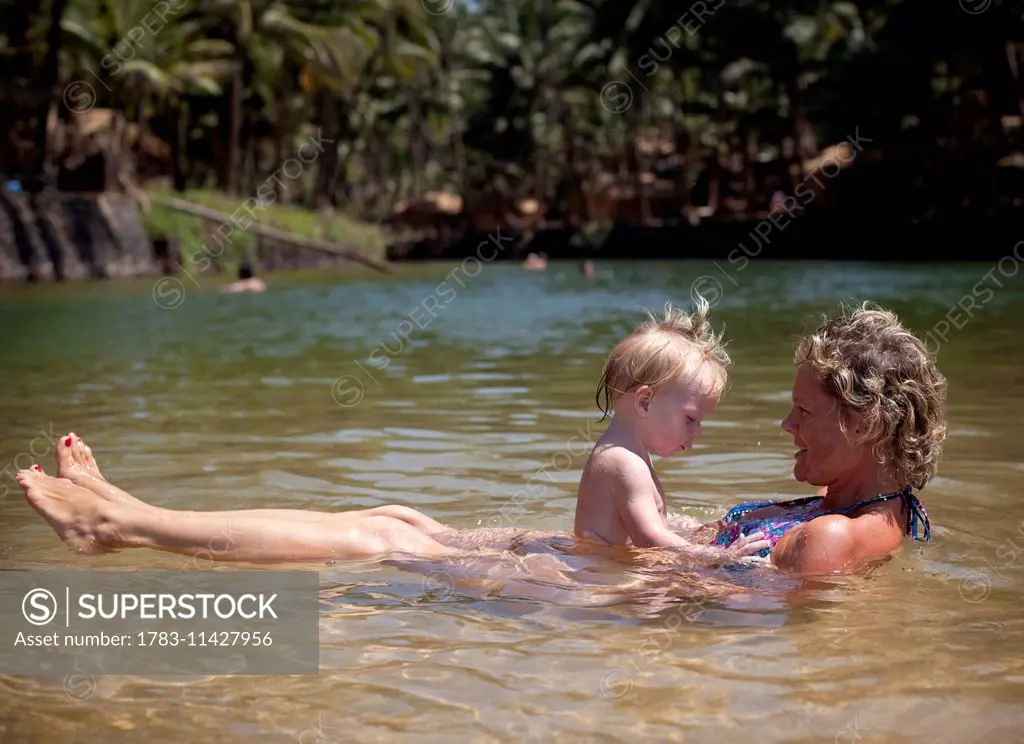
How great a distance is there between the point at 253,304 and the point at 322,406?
15.3m

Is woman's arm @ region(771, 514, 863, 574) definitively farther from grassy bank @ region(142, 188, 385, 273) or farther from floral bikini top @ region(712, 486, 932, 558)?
grassy bank @ region(142, 188, 385, 273)

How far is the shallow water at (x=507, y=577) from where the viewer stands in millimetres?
3697

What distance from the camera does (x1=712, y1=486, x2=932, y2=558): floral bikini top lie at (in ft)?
16.4

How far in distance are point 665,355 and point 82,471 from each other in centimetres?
243

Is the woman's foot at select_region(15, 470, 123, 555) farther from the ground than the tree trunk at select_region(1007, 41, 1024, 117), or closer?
closer

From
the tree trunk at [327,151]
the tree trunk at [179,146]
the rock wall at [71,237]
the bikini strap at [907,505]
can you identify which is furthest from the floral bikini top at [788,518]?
the tree trunk at [327,151]

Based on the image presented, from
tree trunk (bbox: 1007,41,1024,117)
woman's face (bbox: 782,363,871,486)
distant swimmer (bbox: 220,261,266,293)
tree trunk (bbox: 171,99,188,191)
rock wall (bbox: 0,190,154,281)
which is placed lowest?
woman's face (bbox: 782,363,871,486)

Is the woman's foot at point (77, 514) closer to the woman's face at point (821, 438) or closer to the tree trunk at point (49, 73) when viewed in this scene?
the woman's face at point (821, 438)

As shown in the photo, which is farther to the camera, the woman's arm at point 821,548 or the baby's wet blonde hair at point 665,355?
the baby's wet blonde hair at point 665,355

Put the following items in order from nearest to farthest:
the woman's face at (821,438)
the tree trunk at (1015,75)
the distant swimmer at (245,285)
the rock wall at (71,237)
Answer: the woman's face at (821,438) < the distant swimmer at (245,285) < the rock wall at (71,237) < the tree trunk at (1015,75)

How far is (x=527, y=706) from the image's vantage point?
3.76m

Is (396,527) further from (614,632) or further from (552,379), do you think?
(552,379)

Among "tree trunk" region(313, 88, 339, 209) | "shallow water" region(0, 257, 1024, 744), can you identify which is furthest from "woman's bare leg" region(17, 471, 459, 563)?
"tree trunk" region(313, 88, 339, 209)

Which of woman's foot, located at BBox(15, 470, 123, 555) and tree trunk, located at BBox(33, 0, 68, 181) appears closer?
woman's foot, located at BBox(15, 470, 123, 555)
